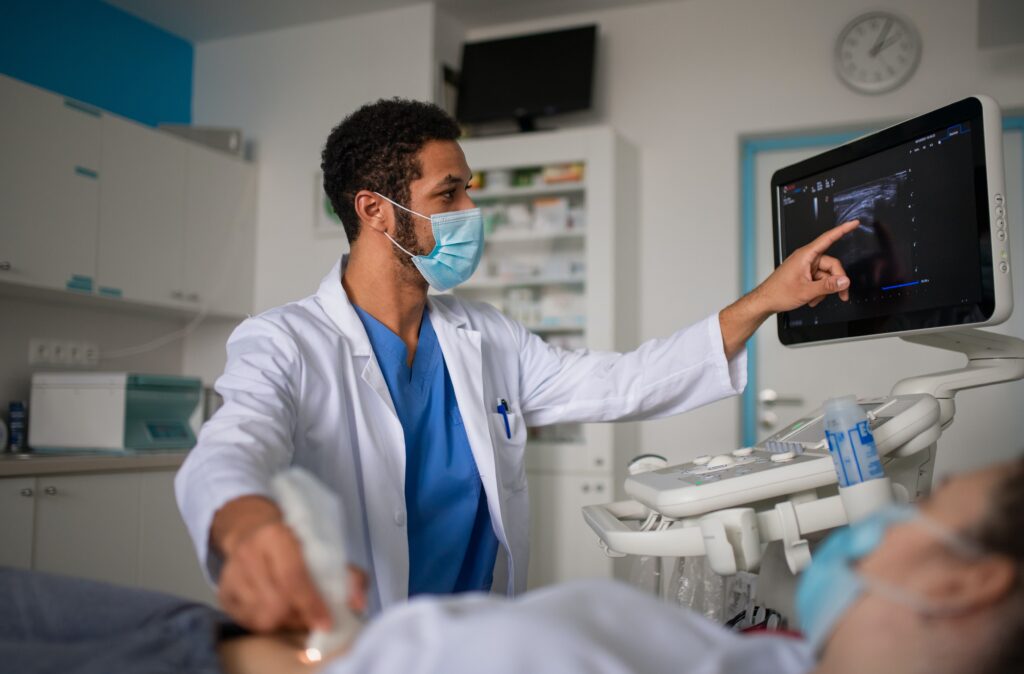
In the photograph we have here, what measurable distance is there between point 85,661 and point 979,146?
122cm

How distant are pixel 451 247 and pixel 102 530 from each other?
65.1 inches

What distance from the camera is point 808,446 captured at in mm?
1255

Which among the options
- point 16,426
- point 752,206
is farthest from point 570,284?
point 16,426

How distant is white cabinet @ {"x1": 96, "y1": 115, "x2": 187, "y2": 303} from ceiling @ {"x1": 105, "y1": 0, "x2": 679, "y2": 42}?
677 mm

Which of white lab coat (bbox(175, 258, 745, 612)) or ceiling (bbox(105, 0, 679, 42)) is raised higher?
ceiling (bbox(105, 0, 679, 42))

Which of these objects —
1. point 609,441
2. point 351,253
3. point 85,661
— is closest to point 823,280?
point 351,253

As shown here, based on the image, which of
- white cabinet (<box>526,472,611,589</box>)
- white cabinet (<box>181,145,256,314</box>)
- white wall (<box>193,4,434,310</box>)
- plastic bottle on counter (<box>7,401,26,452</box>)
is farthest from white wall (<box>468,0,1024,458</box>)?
plastic bottle on counter (<box>7,401,26,452</box>)

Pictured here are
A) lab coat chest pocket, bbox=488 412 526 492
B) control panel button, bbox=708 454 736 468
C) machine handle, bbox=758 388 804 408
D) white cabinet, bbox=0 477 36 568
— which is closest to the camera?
control panel button, bbox=708 454 736 468

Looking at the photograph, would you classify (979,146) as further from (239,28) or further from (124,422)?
(239,28)

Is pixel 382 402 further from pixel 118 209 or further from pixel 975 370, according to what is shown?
pixel 118 209

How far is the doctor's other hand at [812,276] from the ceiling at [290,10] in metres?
2.56

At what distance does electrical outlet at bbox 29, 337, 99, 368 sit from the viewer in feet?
10.3

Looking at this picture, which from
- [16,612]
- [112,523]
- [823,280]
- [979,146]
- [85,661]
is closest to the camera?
[85,661]

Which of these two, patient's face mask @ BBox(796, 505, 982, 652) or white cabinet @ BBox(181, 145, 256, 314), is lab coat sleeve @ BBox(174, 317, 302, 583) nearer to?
patient's face mask @ BBox(796, 505, 982, 652)
